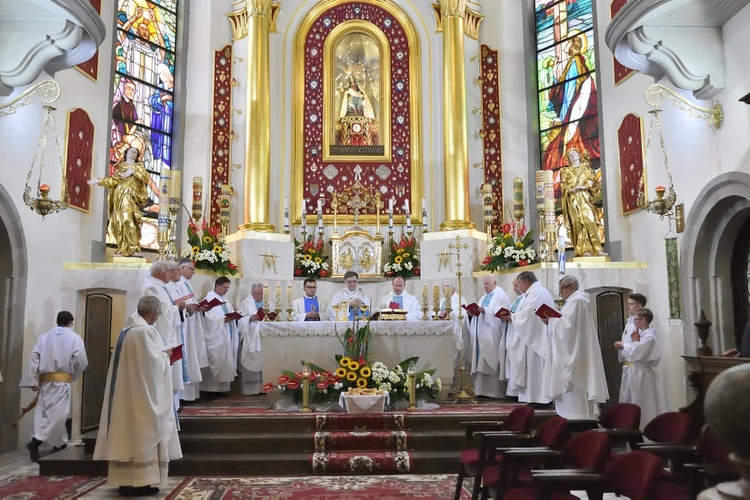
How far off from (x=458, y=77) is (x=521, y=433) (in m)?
9.49

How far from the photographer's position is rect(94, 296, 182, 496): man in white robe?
5.98m

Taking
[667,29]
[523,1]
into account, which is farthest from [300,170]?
[667,29]

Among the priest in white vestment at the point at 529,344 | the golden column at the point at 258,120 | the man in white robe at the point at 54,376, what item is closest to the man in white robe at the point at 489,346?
the priest in white vestment at the point at 529,344

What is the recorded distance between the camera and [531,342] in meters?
8.63

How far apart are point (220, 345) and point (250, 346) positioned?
574mm

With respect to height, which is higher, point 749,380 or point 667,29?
point 667,29

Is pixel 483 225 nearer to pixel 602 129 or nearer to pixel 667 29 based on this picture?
pixel 602 129

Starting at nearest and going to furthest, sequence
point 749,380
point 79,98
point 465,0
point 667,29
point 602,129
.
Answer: point 749,380 < point 667,29 < point 79,98 < point 602,129 < point 465,0

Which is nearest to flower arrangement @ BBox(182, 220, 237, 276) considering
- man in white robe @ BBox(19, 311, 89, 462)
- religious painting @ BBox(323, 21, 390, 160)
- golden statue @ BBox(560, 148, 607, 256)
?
man in white robe @ BBox(19, 311, 89, 462)

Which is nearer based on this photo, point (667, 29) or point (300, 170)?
point (667, 29)

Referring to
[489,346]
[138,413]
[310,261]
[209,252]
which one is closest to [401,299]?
[489,346]

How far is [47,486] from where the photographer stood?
6449 mm

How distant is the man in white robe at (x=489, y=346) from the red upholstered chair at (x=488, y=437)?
3.64 metres

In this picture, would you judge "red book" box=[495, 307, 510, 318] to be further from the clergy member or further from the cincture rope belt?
the cincture rope belt
